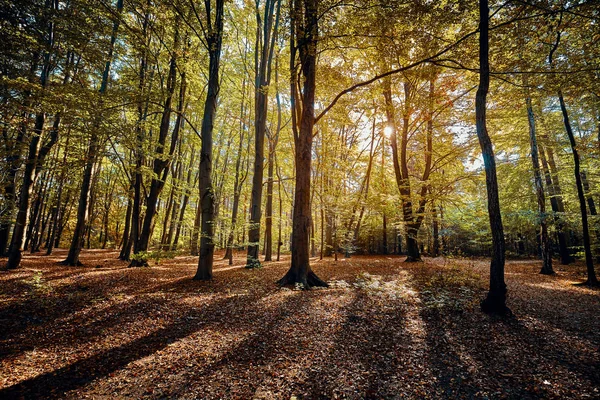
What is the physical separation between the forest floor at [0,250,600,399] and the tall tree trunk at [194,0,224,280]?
1.30m

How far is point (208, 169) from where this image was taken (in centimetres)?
802

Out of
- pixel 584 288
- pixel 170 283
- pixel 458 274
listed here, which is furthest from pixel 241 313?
pixel 584 288

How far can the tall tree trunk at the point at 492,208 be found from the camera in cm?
524

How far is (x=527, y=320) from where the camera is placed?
495 centimetres

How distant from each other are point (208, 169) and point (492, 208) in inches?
310

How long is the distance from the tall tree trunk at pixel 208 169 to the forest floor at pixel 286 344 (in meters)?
1.30

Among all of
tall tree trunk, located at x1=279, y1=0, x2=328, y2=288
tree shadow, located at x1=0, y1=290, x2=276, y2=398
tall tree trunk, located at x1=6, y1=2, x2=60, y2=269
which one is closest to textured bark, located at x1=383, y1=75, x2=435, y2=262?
tall tree trunk, located at x1=279, y1=0, x2=328, y2=288

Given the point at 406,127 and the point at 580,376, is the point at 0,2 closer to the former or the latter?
the point at 580,376

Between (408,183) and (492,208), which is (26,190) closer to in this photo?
(492,208)

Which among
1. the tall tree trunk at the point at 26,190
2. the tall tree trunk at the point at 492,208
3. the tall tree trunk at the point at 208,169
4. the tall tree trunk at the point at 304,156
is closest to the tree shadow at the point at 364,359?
the tall tree trunk at the point at 492,208

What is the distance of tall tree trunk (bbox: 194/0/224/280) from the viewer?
7816 millimetres

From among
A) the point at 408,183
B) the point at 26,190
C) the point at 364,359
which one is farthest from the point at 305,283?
the point at 26,190

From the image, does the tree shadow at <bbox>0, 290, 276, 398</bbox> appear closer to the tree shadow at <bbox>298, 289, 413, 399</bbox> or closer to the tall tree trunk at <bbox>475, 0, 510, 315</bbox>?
the tree shadow at <bbox>298, 289, 413, 399</bbox>

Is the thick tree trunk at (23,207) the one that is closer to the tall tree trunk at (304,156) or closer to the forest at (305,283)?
the forest at (305,283)
